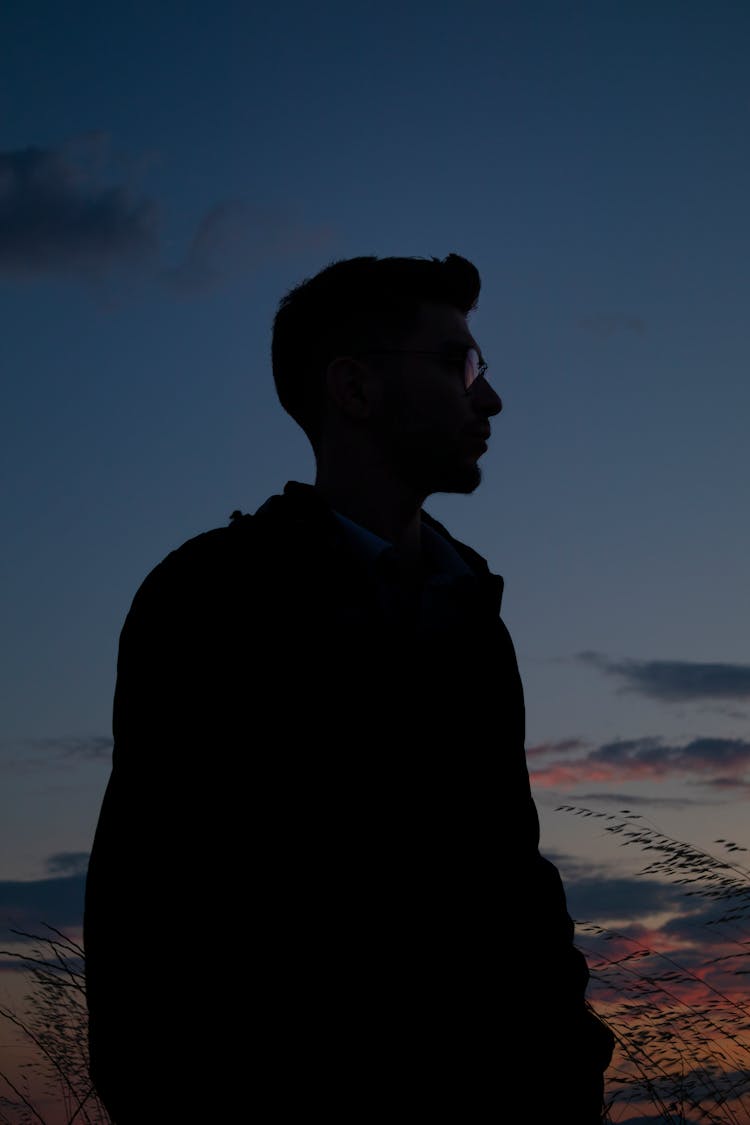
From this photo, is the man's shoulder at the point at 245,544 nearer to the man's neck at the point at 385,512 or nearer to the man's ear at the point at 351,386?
the man's neck at the point at 385,512

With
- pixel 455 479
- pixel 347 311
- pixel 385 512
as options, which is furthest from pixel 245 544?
pixel 347 311

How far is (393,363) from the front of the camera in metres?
2.81

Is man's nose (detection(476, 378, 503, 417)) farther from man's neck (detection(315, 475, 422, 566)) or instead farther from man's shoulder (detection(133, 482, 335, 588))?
man's shoulder (detection(133, 482, 335, 588))

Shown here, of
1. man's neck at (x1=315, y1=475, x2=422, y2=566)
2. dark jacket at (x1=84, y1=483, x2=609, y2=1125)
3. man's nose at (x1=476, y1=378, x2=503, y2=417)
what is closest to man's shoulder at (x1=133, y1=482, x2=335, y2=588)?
dark jacket at (x1=84, y1=483, x2=609, y2=1125)

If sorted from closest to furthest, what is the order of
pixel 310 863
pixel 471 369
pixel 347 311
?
pixel 310 863 < pixel 471 369 < pixel 347 311

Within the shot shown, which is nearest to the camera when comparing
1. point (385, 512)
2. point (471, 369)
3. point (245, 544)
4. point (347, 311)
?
point (245, 544)

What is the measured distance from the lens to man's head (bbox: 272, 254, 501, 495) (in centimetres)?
271

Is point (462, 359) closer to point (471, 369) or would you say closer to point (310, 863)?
point (471, 369)

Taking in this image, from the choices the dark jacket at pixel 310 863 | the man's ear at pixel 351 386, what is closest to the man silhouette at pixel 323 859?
the dark jacket at pixel 310 863

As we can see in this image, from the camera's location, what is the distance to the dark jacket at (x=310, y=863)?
6.23ft

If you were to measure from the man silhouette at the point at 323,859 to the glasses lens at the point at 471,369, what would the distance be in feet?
1.42

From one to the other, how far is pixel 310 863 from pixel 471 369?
1.33 m

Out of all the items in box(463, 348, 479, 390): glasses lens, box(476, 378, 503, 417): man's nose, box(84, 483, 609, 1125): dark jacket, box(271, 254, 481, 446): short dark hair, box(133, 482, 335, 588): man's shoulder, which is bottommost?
box(84, 483, 609, 1125): dark jacket

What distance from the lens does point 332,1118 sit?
1.88m
